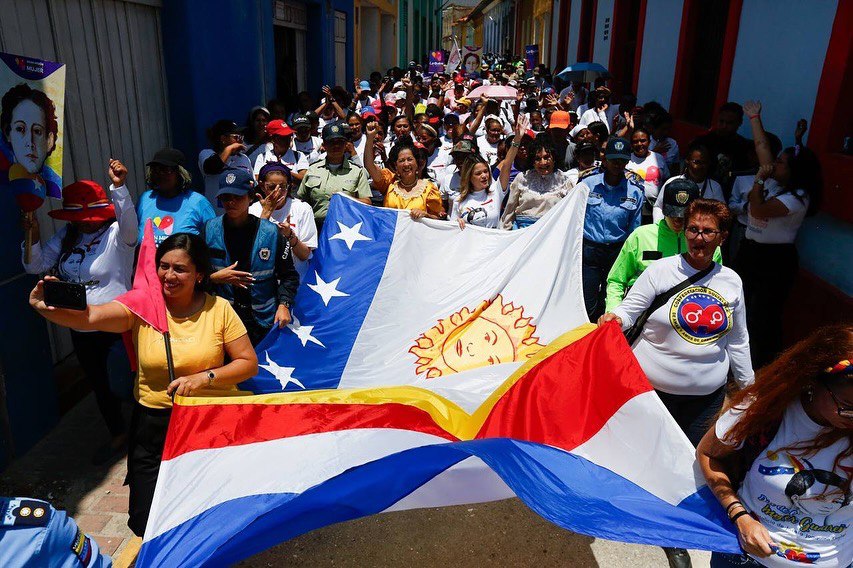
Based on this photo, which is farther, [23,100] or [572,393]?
[23,100]

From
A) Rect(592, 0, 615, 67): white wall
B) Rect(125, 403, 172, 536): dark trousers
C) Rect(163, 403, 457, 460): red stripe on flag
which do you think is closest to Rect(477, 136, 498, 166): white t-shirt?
Rect(163, 403, 457, 460): red stripe on flag

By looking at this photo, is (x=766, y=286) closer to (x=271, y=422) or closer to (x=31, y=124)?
(x=271, y=422)

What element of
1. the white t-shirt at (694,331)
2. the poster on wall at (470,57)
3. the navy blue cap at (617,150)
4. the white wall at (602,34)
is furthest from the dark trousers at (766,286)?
the poster on wall at (470,57)

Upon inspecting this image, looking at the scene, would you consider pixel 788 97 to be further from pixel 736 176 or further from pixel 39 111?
pixel 39 111

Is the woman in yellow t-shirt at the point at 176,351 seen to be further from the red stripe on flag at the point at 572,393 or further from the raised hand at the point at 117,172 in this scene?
the red stripe on flag at the point at 572,393

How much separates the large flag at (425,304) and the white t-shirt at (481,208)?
0.60 meters

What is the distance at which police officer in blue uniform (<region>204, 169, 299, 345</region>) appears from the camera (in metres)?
3.93

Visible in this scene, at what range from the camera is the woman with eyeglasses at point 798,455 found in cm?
209

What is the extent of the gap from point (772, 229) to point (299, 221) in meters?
3.62

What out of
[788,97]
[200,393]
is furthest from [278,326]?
[788,97]

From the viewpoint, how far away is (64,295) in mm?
2701

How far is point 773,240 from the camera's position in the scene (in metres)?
5.21

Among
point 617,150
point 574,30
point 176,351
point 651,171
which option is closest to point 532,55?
point 574,30

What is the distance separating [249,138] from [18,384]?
174 inches
